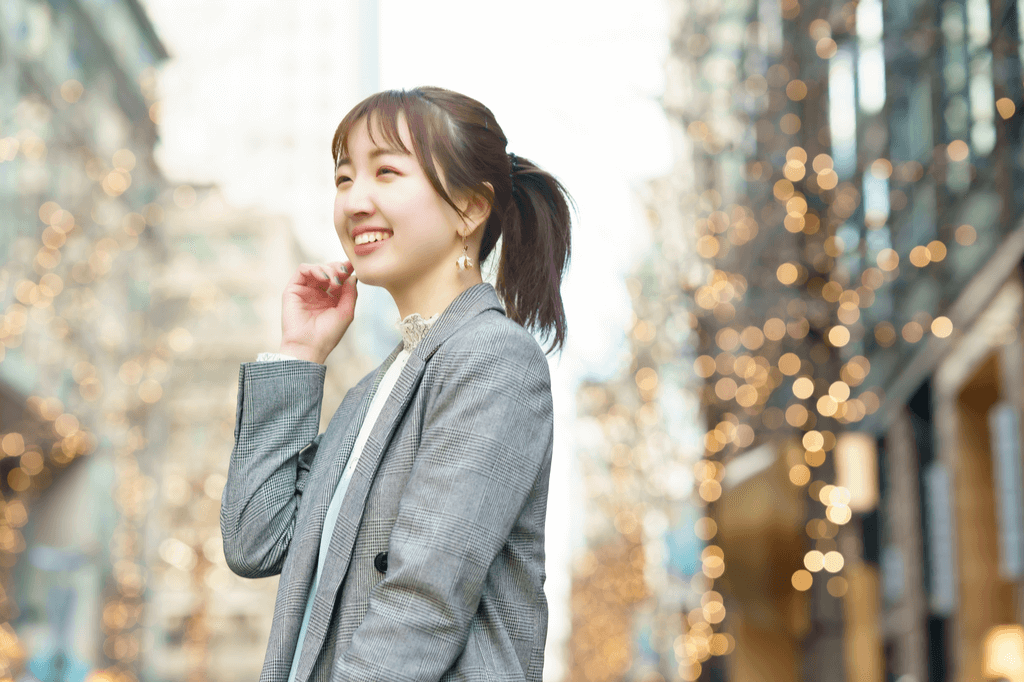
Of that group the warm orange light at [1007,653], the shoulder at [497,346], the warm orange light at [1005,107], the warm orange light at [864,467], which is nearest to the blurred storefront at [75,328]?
the warm orange light at [1007,653]

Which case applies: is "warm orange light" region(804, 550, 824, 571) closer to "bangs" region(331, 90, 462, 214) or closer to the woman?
the woman

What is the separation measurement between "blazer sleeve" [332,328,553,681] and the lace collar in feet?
0.47

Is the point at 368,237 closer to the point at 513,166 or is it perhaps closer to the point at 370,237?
the point at 370,237

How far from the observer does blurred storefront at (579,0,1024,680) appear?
5984 millimetres

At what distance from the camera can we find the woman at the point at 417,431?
1201 mm

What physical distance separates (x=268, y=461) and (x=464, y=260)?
42cm

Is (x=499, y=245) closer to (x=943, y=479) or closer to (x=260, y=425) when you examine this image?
(x=260, y=425)

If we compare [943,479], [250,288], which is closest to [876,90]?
[943,479]

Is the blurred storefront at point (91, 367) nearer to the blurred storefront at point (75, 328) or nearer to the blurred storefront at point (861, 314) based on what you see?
the blurred storefront at point (75, 328)

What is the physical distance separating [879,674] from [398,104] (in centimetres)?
921

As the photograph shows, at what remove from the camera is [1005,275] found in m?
7.30

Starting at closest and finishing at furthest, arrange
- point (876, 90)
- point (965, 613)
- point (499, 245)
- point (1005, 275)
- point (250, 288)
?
point (499, 245), point (1005, 275), point (965, 613), point (876, 90), point (250, 288)

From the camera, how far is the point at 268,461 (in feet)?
4.94

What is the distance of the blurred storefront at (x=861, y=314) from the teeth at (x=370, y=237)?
4.67 meters
